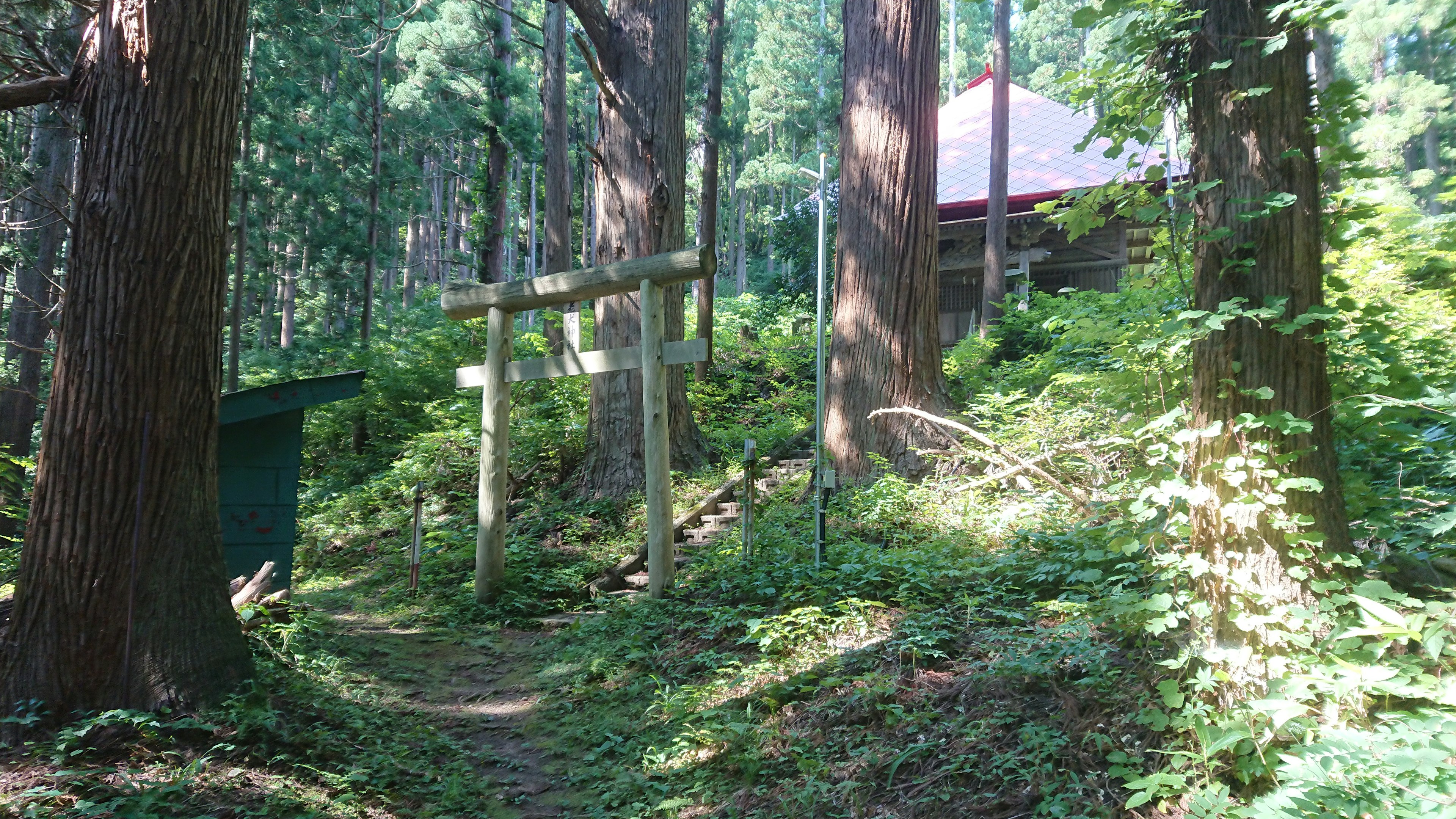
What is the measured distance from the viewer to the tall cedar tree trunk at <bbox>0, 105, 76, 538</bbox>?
445 inches

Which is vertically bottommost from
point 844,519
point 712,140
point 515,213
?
point 844,519

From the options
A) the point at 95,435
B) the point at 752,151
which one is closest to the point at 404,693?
the point at 95,435

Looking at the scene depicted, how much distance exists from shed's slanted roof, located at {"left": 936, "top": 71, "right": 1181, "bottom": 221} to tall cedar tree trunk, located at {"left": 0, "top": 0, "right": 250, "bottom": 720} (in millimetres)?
14293

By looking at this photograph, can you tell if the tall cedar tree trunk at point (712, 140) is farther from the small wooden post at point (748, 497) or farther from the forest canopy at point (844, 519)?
the small wooden post at point (748, 497)

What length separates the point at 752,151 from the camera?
58094 mm

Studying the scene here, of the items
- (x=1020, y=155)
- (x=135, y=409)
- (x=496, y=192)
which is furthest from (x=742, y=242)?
(x=135, y=409)

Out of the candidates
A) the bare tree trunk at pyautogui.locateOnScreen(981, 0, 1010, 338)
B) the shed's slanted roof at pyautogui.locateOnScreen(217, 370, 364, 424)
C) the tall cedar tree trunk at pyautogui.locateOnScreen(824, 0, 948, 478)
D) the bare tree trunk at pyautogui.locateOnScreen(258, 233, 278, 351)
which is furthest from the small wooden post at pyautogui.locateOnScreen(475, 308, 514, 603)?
the bare tree trunk at pyautogui.locateOnScreen(258, 233, 278, 351)

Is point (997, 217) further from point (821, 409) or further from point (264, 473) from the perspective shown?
point (264, 473)

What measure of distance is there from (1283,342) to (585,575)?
7.06 meters

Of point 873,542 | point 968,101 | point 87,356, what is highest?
point 968,101

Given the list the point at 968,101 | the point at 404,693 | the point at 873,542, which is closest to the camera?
the point at 404,693

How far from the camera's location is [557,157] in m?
16.3

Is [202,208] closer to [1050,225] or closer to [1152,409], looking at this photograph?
[1152,409]

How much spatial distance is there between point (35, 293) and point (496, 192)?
10.7 metres
